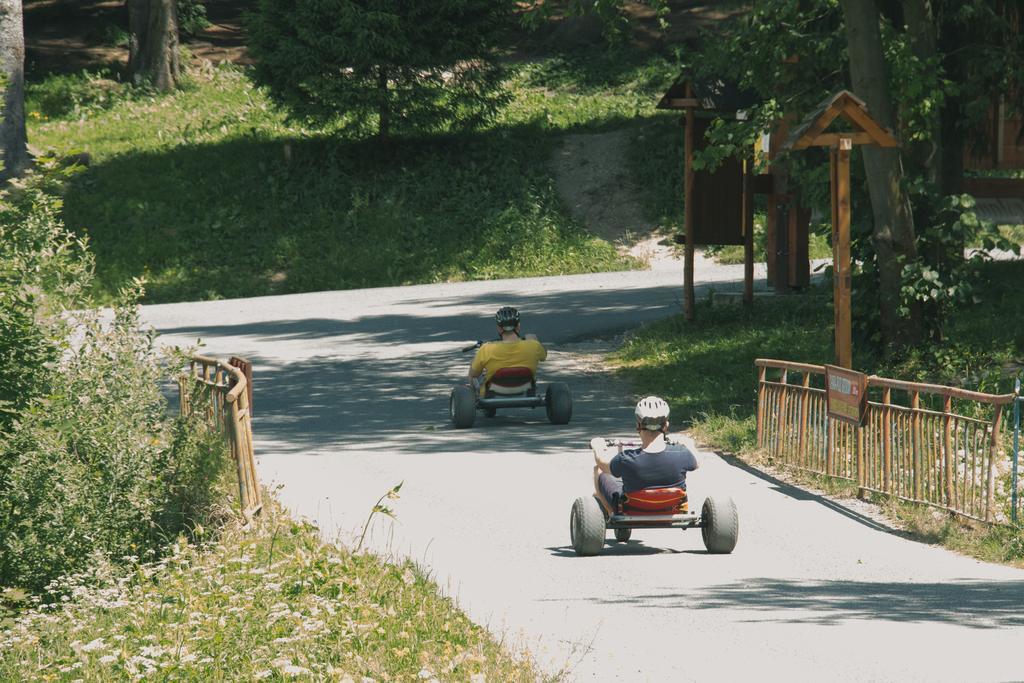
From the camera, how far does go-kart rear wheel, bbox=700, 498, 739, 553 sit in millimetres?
10602

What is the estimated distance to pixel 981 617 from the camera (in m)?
8.63

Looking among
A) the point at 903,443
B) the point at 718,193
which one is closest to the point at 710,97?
the point at 718,193

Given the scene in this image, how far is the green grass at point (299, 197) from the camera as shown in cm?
3488

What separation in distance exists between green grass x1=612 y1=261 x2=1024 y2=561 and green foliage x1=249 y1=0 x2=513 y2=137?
1390 cm

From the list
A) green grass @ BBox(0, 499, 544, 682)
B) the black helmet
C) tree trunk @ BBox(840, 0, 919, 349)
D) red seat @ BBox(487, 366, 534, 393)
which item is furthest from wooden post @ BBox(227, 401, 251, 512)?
tree trunk @ BBox(840, 0, 919, 349)

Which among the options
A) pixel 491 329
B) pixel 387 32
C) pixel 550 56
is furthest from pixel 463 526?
pixel 550 56

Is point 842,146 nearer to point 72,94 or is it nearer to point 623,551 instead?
point 623,551

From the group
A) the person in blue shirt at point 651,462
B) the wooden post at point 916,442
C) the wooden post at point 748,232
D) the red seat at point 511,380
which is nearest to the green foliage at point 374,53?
the wooden post at point 748,232

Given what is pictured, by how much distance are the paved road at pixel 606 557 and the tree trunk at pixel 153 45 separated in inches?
972

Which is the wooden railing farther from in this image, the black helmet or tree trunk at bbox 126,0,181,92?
tree trunk at bbox 126,0,181,92

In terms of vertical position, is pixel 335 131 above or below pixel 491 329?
above

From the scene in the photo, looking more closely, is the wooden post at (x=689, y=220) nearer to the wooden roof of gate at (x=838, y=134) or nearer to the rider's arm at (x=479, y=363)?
the rider's arm at (x=479, y=363)

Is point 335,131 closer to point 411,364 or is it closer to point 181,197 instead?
point 181,197

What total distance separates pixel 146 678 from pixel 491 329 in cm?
1994
